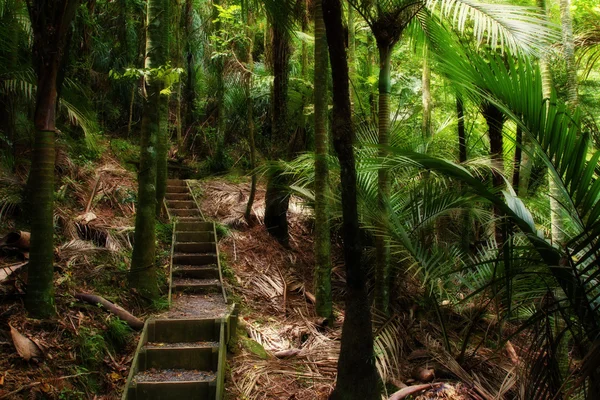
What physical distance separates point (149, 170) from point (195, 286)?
1.77m

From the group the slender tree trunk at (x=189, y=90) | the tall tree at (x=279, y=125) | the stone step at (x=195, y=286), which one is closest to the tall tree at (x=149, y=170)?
→ the stone step at (x=195, y=286)

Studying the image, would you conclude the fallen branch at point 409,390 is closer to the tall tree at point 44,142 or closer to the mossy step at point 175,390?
the mossy step at point 175,390

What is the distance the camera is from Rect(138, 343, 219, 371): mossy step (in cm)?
458

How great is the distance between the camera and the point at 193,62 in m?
15.1

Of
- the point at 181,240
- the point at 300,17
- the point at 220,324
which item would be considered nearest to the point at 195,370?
the point at 220,324

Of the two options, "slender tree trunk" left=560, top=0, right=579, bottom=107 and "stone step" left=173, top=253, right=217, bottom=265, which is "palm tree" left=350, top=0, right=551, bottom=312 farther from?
"stone step" left=173, top=253, right=217, bottom=265

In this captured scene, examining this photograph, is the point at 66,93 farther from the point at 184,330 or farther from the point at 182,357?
the point at 182,357

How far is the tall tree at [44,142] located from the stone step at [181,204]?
200 inches

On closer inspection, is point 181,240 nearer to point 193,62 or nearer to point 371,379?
point 371,379

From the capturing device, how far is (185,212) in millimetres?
9031

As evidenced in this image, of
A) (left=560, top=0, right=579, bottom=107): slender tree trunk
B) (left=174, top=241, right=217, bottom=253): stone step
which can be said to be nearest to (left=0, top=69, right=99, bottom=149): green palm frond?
(left=174, top=241, right=217, bottom=253): stone step

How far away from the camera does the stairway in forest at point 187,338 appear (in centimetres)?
413

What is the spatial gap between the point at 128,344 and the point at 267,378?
1480mm

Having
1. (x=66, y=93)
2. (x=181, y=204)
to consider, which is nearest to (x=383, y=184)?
(x=66, y=93)
